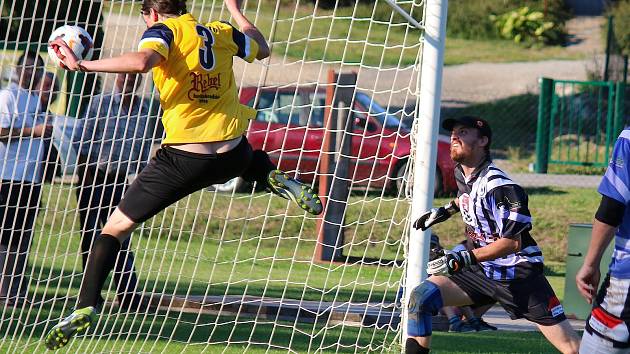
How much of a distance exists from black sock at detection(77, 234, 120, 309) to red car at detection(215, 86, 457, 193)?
2634 mm

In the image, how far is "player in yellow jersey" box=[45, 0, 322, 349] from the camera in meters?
6.25

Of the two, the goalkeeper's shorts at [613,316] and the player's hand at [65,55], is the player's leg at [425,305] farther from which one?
the player's hand at [65,55]

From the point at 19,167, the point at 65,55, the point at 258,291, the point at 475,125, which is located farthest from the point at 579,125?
the point at 65,55

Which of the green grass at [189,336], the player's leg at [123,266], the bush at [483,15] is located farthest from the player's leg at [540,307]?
the bush at [483,15]

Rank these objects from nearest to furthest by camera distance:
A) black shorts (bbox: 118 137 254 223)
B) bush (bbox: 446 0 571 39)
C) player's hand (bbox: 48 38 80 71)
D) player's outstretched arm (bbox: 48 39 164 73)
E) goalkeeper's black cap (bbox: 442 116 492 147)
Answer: player's outstretched arm (bbox: 48 39 164 73) → player's hand (bbox: 48 38 80 71) → black shorts (bbox: 118 137 254 223) → goalkeeper's black cap (bbox: 442 116 492 147) → bush (bbox: 446 0 571 39)

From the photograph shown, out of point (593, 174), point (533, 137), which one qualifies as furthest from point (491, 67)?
point (593, 174)

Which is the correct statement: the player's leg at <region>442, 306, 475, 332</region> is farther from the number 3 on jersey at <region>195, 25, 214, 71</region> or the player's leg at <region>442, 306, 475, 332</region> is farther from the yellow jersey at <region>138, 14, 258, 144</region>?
the number 3 on jersey at <region>195, 25, 214, 71</region>

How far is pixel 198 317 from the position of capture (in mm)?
8477

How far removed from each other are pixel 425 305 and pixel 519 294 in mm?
581

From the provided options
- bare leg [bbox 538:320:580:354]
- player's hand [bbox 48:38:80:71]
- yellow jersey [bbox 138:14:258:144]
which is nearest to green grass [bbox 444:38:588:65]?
bare leg [bbox 538:320:580:354]

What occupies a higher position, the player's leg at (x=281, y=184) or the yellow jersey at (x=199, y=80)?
the yellow jersey at (x=199, y=80)

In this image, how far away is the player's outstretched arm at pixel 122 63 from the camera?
233 inches

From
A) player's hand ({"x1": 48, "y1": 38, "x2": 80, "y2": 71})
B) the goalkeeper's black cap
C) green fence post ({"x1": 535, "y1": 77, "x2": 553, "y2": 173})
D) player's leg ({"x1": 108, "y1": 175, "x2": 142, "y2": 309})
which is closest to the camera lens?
player's hand ({"x1": 48, "y1": 38, "x2": 80, "y2": 71})

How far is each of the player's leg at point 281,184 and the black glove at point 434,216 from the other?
0.72 metres
